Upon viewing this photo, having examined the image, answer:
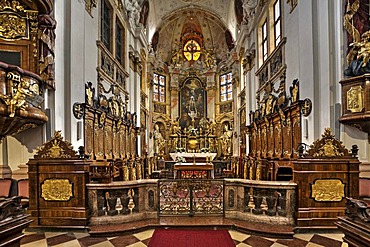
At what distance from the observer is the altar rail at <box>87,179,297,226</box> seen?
5598 mm

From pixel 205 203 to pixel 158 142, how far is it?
16605 mm

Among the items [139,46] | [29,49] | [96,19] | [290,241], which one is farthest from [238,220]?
[139,46]

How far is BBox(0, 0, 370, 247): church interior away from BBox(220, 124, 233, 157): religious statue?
30.5 feet

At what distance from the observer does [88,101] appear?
9.21 metres

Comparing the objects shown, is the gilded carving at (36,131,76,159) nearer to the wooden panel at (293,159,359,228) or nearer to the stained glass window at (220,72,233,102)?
the wooden panel at (293,159,359,228)

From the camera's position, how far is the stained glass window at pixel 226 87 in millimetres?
23742

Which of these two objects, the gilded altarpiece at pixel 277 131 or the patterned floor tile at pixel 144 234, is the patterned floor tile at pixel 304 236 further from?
the gilded altarpiece at pixel 277 131

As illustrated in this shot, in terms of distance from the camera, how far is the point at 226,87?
953 inches

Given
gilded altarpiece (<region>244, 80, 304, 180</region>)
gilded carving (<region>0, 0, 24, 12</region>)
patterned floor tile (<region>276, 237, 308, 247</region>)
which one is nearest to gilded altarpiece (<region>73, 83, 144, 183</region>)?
gilded carving (<region>0, 0, 24, 12</region>)

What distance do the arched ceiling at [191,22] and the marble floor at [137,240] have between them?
17829 millimetres

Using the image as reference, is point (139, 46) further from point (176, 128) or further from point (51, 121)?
point (51, 121)

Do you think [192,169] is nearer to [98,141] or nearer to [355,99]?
[98,141]

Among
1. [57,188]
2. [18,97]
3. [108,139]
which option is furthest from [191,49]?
[57,188]

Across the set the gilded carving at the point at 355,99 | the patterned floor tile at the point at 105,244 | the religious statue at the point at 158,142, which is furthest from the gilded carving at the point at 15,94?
the religious statue at the point at 158,142
